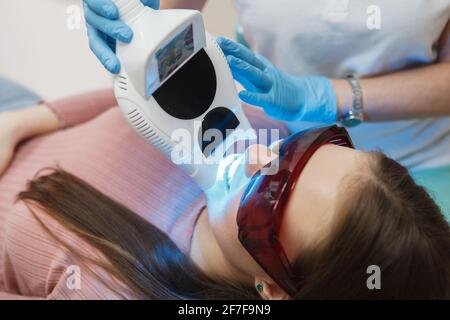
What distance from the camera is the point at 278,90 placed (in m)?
0.87

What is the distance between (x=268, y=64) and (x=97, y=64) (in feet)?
2.42

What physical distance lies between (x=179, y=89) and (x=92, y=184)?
0.33 metres

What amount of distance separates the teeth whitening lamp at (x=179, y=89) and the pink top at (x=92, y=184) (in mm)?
185

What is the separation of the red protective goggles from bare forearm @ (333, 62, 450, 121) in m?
0.28

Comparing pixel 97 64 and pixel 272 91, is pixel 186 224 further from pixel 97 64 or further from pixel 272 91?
pixel 97 64

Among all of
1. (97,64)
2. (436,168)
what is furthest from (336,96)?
(97,64)

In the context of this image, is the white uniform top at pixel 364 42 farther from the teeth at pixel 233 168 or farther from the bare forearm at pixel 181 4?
the teeth at pixel 233 168

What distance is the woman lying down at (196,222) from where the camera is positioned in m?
0.70

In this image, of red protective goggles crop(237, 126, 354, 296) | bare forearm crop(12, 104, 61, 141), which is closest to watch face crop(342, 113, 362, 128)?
red protective goggles crop(237, 126, 354, 296)

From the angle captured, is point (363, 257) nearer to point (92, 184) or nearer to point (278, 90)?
point (278, 90)

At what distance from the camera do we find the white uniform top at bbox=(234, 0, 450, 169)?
0.91 metres

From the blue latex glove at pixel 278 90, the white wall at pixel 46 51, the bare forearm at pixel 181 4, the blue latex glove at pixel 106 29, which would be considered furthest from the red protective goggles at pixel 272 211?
the white wall at pixel 46 51

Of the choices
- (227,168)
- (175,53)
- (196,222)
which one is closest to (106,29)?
(175,53)

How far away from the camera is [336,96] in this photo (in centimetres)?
95
